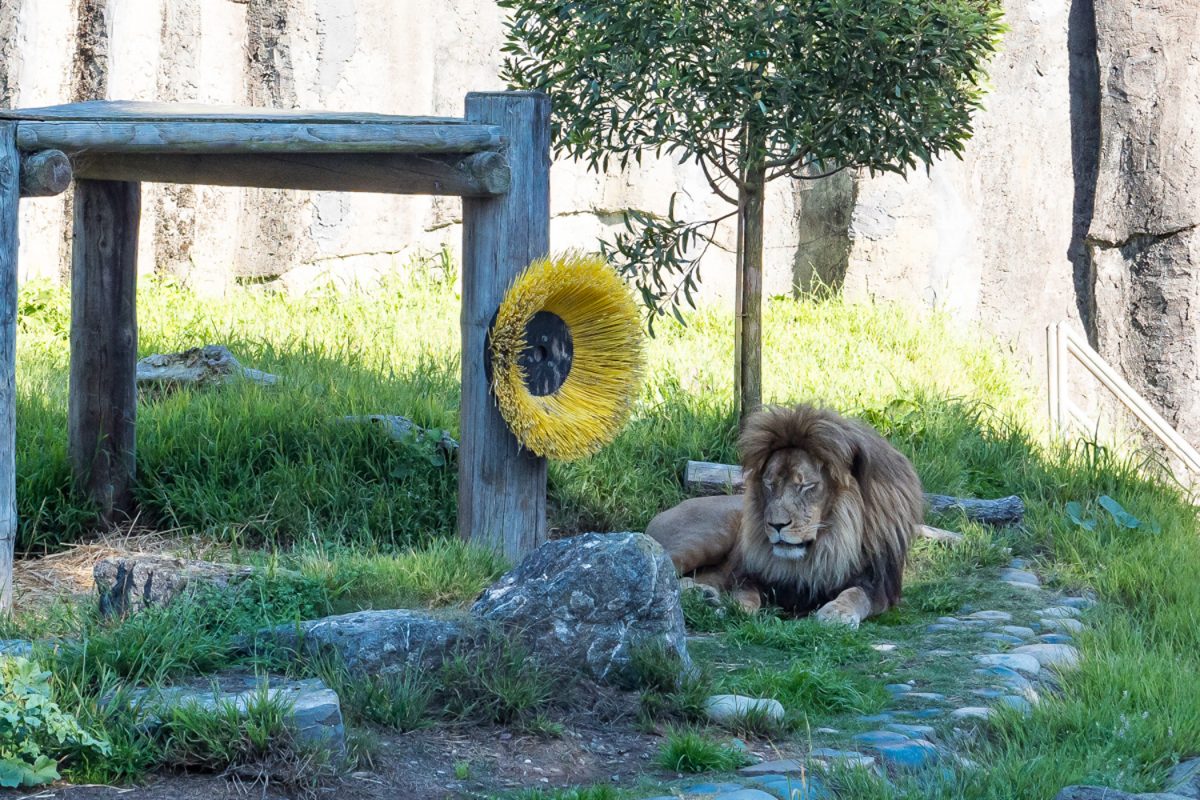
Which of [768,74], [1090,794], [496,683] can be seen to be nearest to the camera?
[1090,794]

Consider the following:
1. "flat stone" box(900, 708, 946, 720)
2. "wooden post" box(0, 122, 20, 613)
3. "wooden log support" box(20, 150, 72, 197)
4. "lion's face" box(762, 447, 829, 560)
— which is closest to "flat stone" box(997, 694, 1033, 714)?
"flat stone" box(900, 708, 946, 720)

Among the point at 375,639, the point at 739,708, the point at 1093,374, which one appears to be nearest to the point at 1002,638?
the point at 739,708

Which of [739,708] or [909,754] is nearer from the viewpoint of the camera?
[909,754]

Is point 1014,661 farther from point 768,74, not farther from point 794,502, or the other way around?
point 768,74

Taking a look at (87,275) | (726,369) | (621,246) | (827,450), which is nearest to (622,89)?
(621,246)

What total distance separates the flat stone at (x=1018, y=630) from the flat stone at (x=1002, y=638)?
4 cm

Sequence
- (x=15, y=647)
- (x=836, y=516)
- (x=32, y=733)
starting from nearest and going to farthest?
(x=32, y=733) → (x=15, y=647) → (x=836, y=516)

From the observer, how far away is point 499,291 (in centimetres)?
520

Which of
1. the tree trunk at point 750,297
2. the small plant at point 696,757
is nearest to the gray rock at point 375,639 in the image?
the small plant at point 696,757

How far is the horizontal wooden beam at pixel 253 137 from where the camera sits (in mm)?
4375

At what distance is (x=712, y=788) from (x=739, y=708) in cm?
55

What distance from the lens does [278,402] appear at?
663 centimetres

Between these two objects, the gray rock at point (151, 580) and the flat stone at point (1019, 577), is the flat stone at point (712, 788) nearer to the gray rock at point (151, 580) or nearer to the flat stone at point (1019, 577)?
the gray rock at point (151, 580)

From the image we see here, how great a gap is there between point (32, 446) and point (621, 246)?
279 cm
